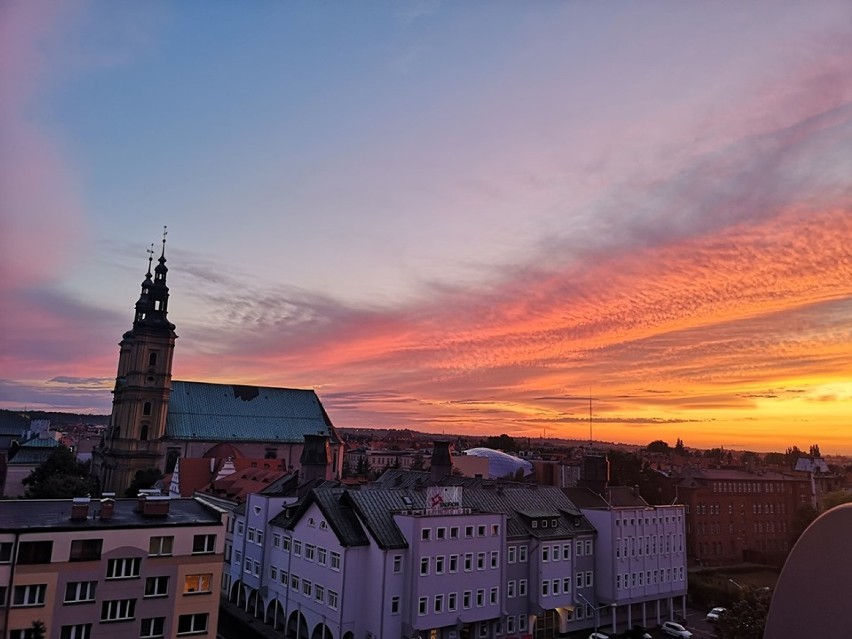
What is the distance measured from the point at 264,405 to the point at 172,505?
106 m

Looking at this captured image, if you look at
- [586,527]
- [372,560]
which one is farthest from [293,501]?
[586,527]

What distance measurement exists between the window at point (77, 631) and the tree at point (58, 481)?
45.9 meters

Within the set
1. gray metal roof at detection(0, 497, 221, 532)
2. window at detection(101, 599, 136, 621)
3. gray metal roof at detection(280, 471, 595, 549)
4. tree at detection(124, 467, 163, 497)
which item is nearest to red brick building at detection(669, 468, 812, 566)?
gray metal roof at detection(280, 471, 595, 549)

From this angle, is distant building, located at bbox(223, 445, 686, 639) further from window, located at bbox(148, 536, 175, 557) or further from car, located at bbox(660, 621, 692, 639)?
window, located at bbox(148, 536, 175, 557)

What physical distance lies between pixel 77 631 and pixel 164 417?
98115mm

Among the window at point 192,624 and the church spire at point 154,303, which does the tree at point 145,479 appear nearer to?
the church spire at point 154,303

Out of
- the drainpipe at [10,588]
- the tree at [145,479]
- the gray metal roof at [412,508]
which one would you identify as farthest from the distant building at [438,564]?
the tree at [145,479]

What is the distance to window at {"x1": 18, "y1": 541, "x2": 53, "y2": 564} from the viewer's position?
36312 mm

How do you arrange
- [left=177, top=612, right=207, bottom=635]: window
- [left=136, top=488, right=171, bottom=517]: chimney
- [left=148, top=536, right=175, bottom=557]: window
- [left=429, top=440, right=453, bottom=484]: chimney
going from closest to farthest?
[left=148, top=536, right=175, bottom=557]: window
[left=177, top=612, right=207, bottom=635]: window
[left=136, top=488, right=171, bottom=517]: chimney
[left=429, top=440, right=453, bottom=484]: chimney

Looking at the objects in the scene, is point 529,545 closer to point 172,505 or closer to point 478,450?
point 172,505

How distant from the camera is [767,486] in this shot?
117688 millimetres

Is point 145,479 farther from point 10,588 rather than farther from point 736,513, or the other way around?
point 736,513

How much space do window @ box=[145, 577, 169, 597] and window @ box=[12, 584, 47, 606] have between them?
5676 mm

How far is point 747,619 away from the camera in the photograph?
1833 inches
